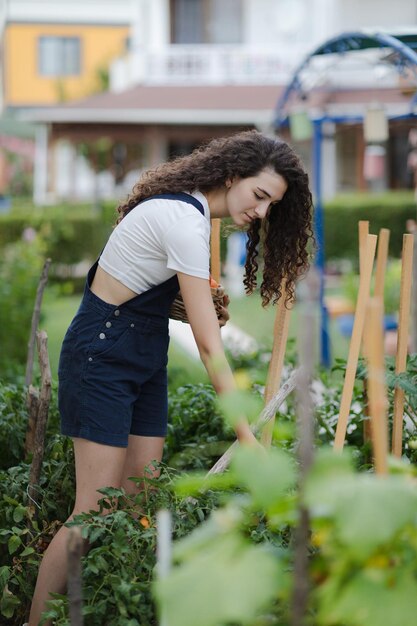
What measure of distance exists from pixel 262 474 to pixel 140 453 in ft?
5.06

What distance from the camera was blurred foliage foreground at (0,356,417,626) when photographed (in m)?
1.50

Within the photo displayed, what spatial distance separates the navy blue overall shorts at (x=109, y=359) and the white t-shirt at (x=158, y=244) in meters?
0.05

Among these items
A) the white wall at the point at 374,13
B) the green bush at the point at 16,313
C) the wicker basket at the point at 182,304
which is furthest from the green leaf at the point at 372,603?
the white wall at the point at 374,13

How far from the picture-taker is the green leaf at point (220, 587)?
147cm

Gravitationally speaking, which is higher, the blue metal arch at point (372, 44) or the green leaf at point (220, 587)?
Answer: the blue metal arch at point (372, 44)

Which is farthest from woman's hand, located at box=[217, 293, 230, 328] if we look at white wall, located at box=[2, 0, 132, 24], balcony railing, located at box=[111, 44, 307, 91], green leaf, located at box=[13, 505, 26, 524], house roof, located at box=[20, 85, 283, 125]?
white wall, located at box=[2, 0, 132, 24]

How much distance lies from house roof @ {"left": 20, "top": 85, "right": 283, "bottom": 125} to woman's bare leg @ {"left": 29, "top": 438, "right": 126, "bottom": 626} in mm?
19116

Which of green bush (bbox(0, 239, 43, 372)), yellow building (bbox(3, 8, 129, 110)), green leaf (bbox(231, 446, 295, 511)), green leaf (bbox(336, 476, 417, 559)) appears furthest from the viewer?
yellow building (bbox(3, 8, 129, 110))

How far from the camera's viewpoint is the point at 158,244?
8.77 ft

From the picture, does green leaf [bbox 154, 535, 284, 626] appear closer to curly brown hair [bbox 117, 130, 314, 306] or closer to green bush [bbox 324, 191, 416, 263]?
curly brown hair [bbox 117, 130, 314, 306]

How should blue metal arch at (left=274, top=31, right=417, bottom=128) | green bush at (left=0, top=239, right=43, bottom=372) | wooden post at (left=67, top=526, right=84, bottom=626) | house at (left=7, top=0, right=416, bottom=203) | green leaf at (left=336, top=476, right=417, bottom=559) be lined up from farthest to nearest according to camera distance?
house at (left=7, top=0, right=416, bottom=203)
green bush at (left=0, top=239, right=43, bottom=372)
blue metal arch at (left=274, top=31, right=417, bottom=128)
wooden post at (left=67, top=526, right=84, bottom=626)
green leaf at (left=336, top=476, right=417, bottom=559)

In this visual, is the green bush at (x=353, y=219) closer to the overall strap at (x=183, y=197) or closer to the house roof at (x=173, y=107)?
the house roof at (x=173, y=107)

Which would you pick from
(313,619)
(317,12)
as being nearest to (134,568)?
(313,619)

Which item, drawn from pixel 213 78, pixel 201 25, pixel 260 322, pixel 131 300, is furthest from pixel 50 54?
pixel 131 300
